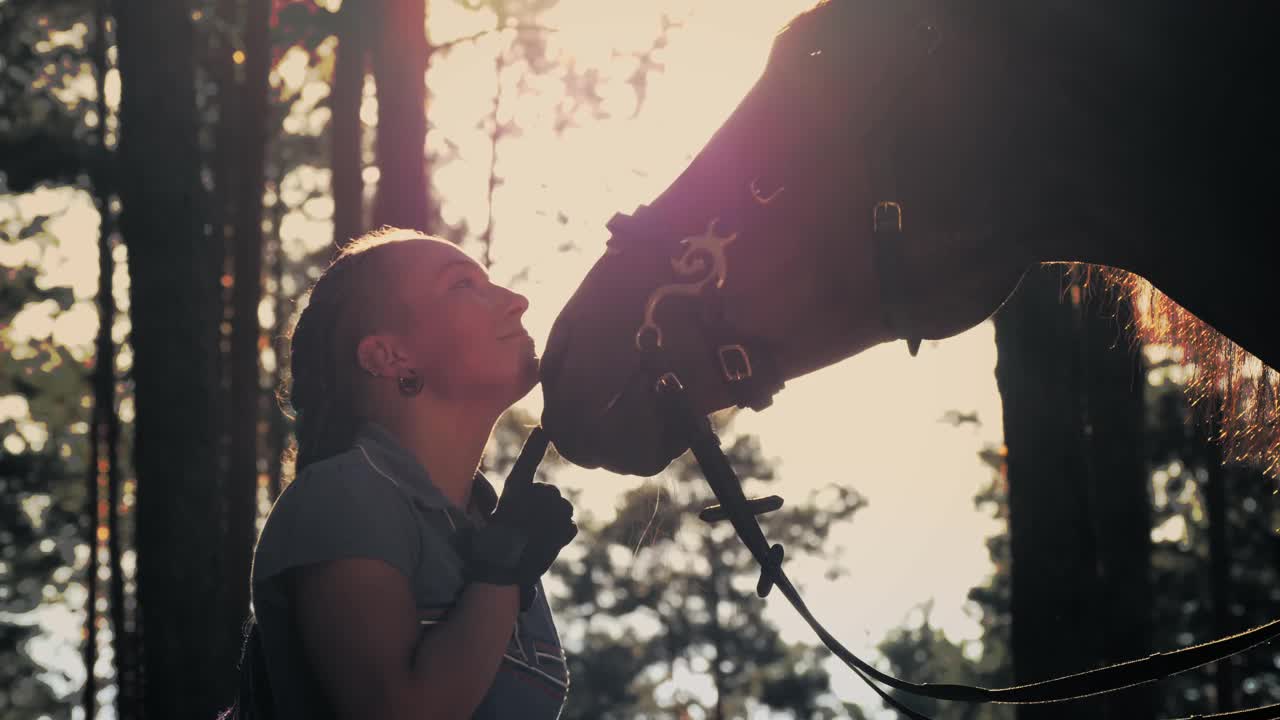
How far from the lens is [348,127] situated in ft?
30.6

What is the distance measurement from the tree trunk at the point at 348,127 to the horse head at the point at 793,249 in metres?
5.78

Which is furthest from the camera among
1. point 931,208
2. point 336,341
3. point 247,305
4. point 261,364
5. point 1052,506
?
point 261,364

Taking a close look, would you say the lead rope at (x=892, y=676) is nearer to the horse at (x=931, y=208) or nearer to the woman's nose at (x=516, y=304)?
the horse at (x=931, y=208)

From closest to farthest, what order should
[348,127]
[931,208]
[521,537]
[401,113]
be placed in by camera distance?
[521,537] < [931,208] < [401,113] < [348,127]

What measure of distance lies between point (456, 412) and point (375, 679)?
71 cm

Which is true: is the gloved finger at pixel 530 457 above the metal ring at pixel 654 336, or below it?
below

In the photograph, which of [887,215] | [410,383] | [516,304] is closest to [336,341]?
[410,383]

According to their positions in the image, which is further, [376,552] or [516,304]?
[516,304]

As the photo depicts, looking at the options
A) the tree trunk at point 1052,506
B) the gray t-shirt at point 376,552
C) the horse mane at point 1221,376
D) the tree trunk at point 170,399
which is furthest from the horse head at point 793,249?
the tree trunk at point 170,399

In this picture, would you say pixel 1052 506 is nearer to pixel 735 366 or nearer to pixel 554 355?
pixel 735 366

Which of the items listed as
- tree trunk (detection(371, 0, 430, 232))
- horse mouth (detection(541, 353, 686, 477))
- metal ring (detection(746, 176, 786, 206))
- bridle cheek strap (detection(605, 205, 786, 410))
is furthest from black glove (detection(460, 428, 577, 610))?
tree trunk (detection(371, 0, 430, 232))

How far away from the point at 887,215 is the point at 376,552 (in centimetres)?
122

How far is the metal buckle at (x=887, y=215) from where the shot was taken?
2.43m

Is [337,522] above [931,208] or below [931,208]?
below
